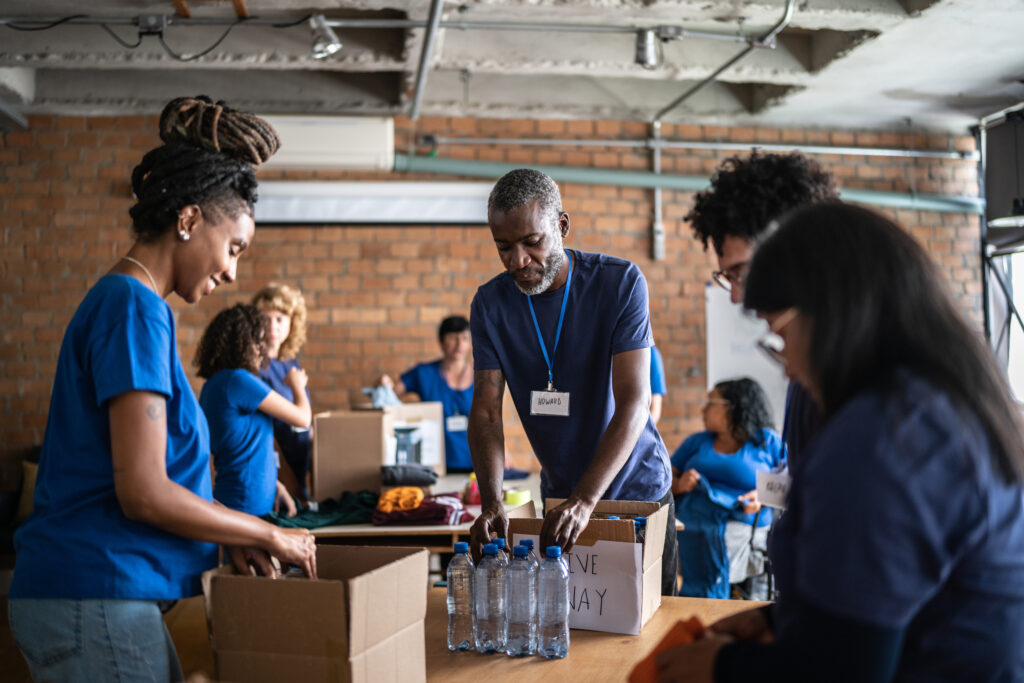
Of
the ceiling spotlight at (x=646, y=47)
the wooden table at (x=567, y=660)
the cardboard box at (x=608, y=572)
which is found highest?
the ceiling spotlight at (x=646, y=47)

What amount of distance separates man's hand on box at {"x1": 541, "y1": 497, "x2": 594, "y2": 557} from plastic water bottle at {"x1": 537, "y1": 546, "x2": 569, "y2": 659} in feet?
0.12

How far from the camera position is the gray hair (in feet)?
6.43

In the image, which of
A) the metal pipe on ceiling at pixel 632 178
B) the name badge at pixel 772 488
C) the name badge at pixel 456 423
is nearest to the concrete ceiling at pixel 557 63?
the metal pipe on ceiling at pixel 632 178

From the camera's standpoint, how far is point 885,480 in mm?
814

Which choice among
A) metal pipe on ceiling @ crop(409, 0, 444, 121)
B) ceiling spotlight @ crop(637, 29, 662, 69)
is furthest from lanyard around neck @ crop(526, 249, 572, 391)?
ceiling spotlight @ crop(637, 29, 662, 69)

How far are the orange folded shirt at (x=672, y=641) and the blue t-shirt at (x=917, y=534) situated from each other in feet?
0.57

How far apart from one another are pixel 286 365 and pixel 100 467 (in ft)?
10.9

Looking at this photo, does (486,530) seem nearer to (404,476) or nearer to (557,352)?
(557,352)

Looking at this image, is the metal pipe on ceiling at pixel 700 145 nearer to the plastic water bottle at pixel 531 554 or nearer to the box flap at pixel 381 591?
the plastic water bottle at pixel 531 554

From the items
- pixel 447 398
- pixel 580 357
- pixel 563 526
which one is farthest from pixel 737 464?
pixel 563 526

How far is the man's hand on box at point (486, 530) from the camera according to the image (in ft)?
5.65

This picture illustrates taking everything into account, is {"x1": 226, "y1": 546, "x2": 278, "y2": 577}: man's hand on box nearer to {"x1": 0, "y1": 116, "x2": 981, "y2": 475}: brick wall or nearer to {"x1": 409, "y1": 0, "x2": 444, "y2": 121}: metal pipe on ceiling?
{"x1": 409, "y1": 0, "x2": 444, "y2": 121}: metal pipe on ceiling

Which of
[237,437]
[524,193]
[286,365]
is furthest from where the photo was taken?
[286,365]

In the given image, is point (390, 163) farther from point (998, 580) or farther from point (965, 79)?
point (998, 580)
